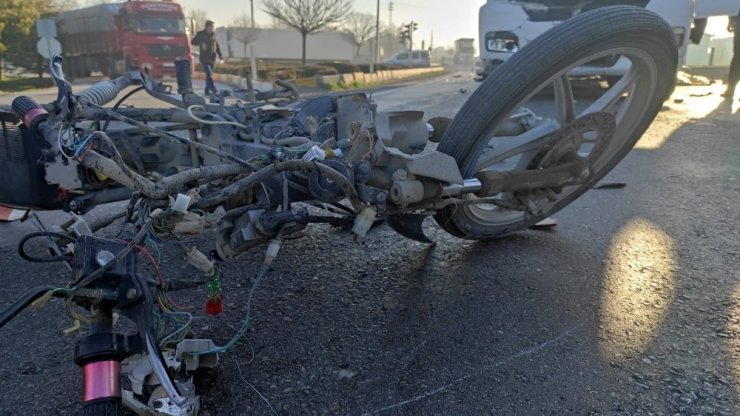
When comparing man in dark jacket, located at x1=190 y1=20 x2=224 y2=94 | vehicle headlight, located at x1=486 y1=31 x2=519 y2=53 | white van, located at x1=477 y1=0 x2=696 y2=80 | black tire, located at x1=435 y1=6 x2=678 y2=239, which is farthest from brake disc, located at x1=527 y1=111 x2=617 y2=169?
man in dark jacket, located at x1=190 y1=20 x2=224 y2=94

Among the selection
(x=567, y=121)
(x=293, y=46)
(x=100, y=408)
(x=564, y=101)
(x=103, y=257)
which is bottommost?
(x=100, y=408)

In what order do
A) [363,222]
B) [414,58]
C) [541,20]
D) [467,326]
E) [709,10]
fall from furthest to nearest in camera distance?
[414,58]
[709,10]
[541,20]
[467,326]
[363,222]

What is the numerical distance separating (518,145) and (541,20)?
589 centimetres

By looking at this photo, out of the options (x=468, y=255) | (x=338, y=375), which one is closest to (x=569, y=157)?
(x=468, y=255)

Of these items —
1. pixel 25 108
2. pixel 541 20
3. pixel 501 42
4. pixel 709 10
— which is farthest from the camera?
pixel 709 10

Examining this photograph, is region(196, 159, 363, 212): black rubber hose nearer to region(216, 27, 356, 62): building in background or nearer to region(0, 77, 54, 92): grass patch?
region(0, 77, 54, 92): grass patch

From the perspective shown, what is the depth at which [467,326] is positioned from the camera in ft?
7.81

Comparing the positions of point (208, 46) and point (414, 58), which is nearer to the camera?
point (208, 46)

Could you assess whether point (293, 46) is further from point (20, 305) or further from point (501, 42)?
point (20, 305)

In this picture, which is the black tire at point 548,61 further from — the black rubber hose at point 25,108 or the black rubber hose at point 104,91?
the black rubber hose at point 25,108

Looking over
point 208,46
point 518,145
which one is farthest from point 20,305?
point 208,46

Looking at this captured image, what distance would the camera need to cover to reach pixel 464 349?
222cm

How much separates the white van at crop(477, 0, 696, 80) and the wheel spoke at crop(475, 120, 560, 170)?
16.3 ft

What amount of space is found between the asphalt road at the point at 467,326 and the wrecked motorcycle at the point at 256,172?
250 millimetres
